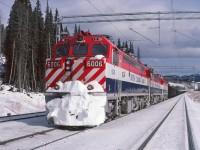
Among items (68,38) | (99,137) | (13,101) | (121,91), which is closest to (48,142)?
(99,137)

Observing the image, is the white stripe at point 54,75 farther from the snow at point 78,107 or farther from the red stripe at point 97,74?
the red stripe at point 97,74

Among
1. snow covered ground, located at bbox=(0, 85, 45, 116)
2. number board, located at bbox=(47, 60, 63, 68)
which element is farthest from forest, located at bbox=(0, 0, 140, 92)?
number board, located at bbox=(47, 60, 63, 68)

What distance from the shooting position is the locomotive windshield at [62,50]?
14.9 meters

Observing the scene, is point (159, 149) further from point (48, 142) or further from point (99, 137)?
point (48, 142)

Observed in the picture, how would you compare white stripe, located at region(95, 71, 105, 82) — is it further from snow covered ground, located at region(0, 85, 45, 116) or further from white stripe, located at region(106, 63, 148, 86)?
snow covered ground, located at region(0, 85, 45, 116)

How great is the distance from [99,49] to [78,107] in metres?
3.21

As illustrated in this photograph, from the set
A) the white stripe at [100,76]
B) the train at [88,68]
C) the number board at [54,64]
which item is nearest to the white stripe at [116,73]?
the train at [88,68]

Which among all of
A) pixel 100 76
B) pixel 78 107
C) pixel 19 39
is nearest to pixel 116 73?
pixel 100 76

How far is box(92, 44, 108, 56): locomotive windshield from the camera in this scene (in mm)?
14664

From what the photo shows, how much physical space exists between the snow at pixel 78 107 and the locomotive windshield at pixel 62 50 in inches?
83.1

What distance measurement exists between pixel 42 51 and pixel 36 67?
3.03 meters

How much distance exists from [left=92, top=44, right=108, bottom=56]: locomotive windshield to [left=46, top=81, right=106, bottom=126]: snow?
1.80 meters

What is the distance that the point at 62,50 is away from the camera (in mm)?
15102

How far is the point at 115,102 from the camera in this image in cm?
1630
